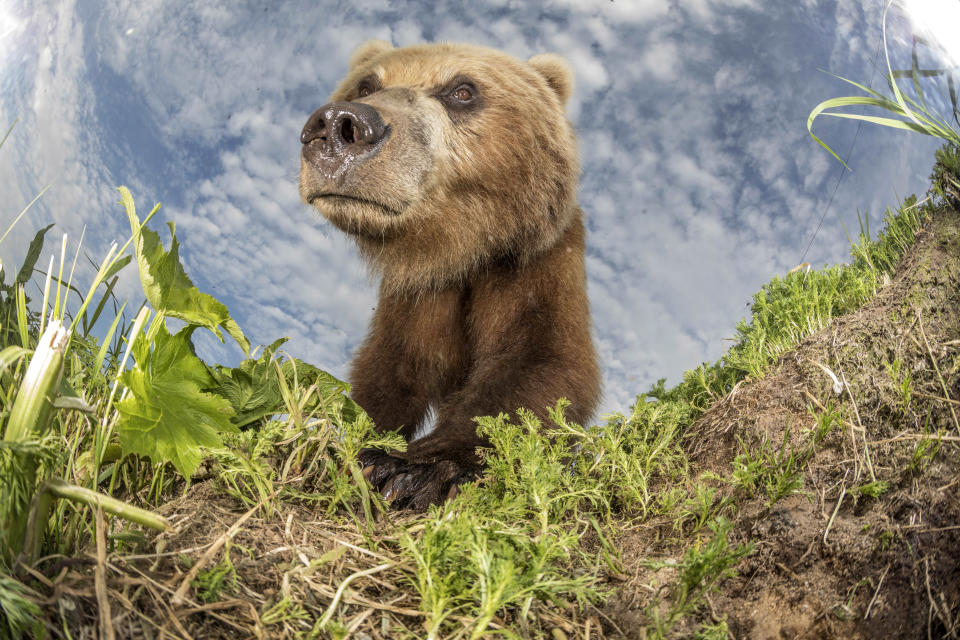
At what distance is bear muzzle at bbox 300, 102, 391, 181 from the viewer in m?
2.64

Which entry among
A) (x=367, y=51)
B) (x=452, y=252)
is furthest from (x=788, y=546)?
(x=367, y=51)

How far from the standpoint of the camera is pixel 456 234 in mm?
3252

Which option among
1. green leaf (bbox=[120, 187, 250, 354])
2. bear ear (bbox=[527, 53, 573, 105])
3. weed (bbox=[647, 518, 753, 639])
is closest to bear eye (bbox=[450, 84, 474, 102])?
bear ear (bbox=[527, 53, 573, 105])

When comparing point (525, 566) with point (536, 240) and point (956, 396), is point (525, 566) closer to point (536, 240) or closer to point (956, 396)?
point (956, 396)

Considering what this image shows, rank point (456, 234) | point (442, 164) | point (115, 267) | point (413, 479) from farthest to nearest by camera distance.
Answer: point (456, 234)
point (442, 164)
point (413, 479)
point (115, 267)

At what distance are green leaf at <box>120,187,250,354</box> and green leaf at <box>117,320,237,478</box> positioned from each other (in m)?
0.08

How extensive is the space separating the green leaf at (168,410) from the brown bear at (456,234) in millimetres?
1049

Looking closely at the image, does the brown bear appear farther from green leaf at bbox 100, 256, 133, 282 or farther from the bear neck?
green leaf at bbox 100, 256, 133, 282

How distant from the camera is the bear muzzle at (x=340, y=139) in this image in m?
2.64

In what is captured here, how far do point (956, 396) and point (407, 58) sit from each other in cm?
308

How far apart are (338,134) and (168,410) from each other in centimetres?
147

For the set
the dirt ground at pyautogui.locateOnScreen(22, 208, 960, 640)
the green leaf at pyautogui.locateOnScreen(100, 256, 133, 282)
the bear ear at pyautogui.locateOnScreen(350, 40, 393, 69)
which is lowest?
the dirt ground at pyautogui.locateOnScreen(22, 208, 960, 640)

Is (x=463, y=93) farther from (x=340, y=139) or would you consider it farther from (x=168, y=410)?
(x=168, y=410)

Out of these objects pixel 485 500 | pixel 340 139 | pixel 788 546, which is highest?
pixel 340 139
